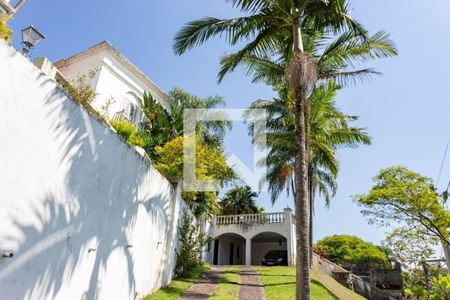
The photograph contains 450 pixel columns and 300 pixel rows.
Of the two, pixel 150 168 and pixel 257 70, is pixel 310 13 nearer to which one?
pixel 257 70

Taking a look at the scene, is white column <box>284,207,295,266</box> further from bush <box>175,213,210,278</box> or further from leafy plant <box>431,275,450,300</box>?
bush <box>175,213,210,278</box>

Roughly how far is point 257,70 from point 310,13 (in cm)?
288

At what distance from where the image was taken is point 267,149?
19562 mm

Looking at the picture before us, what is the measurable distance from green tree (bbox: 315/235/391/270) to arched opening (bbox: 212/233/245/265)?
11683 millimetres

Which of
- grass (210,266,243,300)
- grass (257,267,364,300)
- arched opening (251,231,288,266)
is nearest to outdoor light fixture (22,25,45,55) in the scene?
grass (210,266,243,300)

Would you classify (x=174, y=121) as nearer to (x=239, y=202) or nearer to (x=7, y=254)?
(x=239, y=202)

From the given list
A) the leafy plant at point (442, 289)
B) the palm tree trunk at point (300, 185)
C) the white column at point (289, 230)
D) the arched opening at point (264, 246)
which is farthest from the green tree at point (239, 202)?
the palm tree trunk at point (300, 185)

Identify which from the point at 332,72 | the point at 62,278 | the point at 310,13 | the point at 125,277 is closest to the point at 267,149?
the point at 332,72

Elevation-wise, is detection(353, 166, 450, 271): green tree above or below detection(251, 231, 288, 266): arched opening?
above

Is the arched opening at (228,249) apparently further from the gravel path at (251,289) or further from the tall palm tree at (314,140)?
the gravel path at (251,289)

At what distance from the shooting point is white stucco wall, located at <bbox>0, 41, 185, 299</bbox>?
12.8 ft

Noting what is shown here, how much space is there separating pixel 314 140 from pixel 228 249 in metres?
18.0

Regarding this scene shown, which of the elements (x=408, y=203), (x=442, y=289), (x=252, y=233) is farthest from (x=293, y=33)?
(x=252, y=233)

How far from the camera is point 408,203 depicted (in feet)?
62.7
